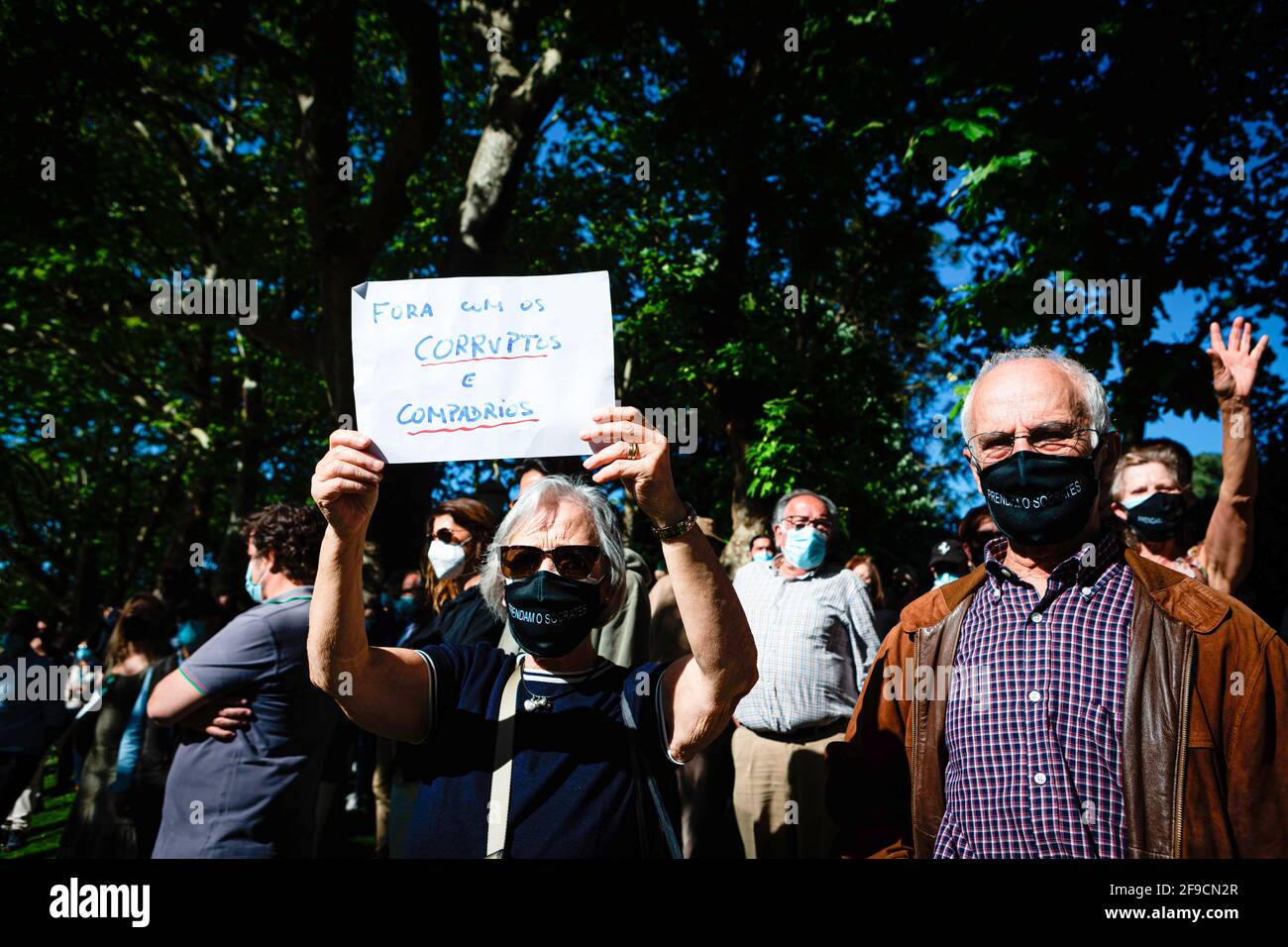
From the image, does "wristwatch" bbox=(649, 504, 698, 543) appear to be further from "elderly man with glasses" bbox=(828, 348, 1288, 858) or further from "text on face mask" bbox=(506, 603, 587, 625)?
"elderly man with glasses" bbox=(828, 348, 1288, 858)

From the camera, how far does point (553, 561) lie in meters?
2.24

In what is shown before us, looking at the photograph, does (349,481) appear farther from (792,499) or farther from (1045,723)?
(792,499)

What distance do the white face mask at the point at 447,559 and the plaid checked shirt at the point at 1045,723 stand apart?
2.72 m

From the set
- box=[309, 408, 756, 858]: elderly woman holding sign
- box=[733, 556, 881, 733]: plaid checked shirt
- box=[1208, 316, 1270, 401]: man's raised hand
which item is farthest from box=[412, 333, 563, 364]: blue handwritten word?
box=[733, 556, 881, 733]: plaid checked shirt

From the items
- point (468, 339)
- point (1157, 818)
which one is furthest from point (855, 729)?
point (468, 339)

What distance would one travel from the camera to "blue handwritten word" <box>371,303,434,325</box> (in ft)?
6.79

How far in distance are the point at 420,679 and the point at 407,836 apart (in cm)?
35

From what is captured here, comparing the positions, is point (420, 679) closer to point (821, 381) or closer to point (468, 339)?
point (468, 339)

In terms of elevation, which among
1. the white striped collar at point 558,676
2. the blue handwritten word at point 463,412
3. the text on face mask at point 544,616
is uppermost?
the blue handwritten word at point 463,412

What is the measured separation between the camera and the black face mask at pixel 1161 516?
3.03 metres

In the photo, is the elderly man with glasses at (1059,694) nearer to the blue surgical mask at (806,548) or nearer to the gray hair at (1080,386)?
the gray hair at (1080,386)

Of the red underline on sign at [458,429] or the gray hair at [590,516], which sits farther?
the gray hair at [590,516]

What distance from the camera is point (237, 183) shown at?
10984 mm

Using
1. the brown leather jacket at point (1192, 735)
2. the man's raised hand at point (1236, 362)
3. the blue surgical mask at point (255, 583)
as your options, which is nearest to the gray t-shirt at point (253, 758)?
the blue surgical mask at point (255, 583)
